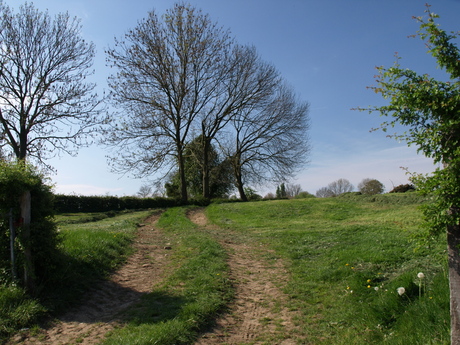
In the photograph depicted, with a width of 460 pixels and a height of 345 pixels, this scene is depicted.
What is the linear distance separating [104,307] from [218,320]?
1947mm

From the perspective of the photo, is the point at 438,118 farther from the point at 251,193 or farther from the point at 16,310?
the point at 251,193

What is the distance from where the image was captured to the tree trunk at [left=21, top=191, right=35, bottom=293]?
549 centimetres

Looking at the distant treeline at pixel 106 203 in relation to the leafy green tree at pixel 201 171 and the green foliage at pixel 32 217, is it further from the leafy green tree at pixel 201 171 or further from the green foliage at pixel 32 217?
the green foliage at pixel 32 217

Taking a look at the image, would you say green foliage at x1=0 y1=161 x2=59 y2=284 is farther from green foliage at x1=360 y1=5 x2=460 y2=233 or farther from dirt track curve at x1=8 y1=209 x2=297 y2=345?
green foliage at x1=360 y1=5 x2=460 y2=233

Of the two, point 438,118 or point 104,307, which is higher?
point 438,118

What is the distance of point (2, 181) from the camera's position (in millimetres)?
5477

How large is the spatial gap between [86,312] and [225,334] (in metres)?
2.29

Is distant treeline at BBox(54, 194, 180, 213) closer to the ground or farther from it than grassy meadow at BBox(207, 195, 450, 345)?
farther from it

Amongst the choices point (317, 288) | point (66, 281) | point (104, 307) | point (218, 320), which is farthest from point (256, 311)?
point (66, 281)

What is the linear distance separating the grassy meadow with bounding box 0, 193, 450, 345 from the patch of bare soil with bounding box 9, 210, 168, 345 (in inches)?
9.7

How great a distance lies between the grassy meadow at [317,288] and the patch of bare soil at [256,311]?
0.18 meters

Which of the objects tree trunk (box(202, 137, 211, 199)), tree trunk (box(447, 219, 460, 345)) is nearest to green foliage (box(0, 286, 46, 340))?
tree trunk (box(447, 219, 460, 345))

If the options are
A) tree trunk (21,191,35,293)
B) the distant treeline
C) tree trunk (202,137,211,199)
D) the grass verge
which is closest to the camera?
the grass verge

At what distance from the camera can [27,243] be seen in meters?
5.58
